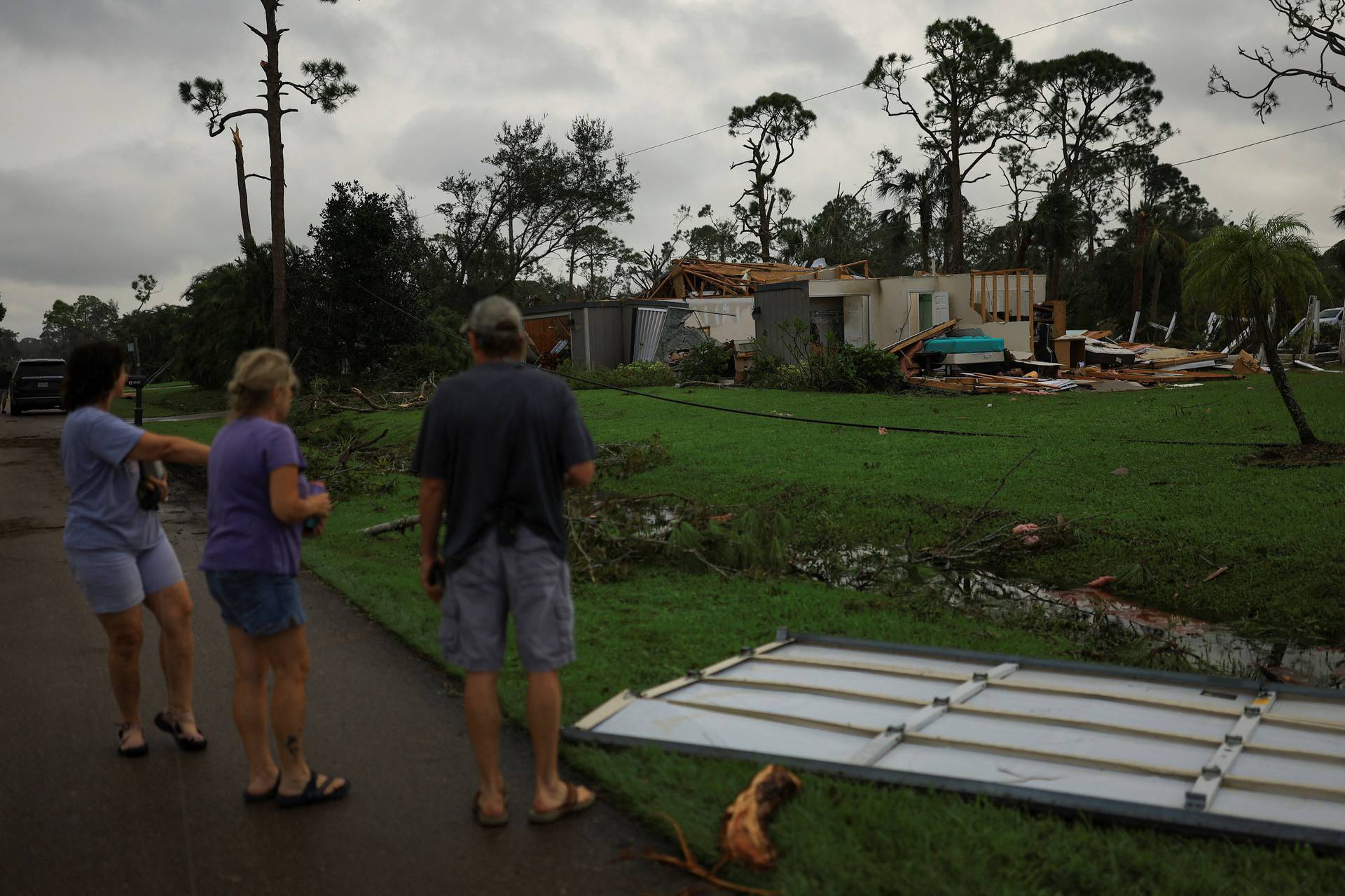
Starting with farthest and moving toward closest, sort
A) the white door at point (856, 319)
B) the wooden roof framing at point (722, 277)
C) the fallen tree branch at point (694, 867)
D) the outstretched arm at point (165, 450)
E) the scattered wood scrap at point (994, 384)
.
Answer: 1. the wooden roof framing at point (722, 277)
2. the white door at point (856, 319)
3. the scattered wood scrap at point (994, 384)
4. the outstretched arm at point (165, 450)
5. the fallen tree branch at point (694, 867)

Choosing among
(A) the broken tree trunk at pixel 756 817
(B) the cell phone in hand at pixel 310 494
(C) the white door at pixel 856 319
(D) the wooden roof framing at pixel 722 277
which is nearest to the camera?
(A) the broken tree trunk at pixel 756 817

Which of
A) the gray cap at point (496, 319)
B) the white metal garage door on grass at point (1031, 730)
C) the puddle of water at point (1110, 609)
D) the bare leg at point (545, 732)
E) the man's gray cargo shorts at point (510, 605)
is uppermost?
the gray cap at point (496, 319)

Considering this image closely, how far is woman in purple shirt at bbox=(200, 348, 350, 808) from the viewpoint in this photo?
3541 millimetres

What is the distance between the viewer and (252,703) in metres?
3.67

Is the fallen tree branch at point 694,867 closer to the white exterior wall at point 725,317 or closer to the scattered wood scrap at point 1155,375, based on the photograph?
the scattered wood scrap at point 1155,375

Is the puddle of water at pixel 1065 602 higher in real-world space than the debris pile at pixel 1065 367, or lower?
lower

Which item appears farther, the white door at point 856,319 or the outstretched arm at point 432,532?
the white door at point 856,319

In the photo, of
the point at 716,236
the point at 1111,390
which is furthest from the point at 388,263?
the point at 716,236

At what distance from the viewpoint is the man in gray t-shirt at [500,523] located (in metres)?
3.40

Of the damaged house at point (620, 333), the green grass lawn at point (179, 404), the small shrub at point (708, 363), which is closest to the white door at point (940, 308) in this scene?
the small shrub at point (708, 363)

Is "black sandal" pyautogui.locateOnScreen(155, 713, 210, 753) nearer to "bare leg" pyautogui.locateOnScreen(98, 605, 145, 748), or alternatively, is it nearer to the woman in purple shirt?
"bare leg" pyautogui.locateOnScreen(98, 605, 145, 748)

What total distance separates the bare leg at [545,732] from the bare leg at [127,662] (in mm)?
1748

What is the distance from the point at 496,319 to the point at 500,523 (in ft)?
2.27

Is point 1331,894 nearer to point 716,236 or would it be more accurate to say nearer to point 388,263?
point 388,263
